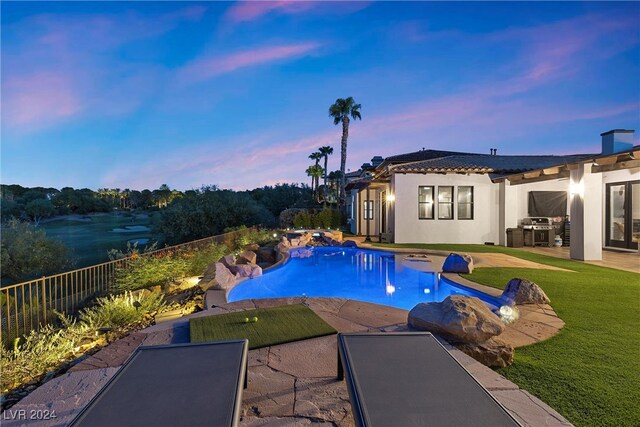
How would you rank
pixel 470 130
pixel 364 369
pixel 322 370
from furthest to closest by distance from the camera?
pixel 470 130 < pixel 322 370 < pixel 364 369

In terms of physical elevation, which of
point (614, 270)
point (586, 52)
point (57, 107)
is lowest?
point (614, 270)

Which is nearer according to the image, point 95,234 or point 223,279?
point 223,279

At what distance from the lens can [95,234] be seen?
32344mm

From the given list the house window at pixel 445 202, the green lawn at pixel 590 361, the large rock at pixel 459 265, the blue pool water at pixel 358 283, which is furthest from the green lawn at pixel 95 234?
the green lawn at pixel 590 361

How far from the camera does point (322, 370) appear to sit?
2.86 meters

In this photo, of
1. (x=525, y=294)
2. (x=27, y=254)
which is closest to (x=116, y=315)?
(x=525, y=294)

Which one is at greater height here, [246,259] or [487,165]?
[487,165]

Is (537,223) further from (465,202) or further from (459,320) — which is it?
(459,320)

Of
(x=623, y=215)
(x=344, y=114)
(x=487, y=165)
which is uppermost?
(x=344, y=114)

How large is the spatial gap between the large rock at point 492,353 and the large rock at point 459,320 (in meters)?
0.09

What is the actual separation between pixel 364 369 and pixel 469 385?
70 centimetres

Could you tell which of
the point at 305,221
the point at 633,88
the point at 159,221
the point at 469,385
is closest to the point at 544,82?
the point at 633,88

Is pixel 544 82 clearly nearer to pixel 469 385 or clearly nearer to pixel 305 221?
pixel 305 221

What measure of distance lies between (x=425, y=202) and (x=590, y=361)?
11.1m
